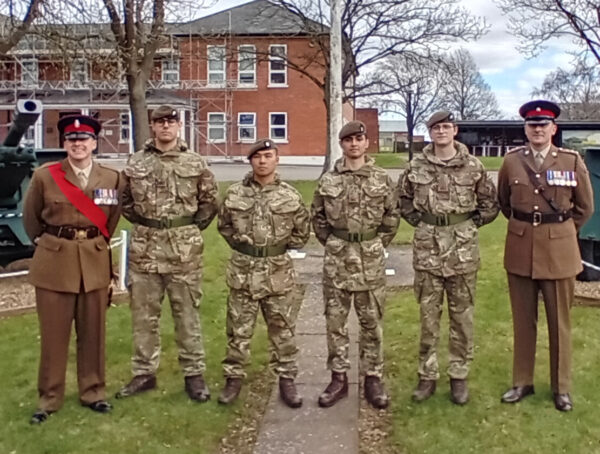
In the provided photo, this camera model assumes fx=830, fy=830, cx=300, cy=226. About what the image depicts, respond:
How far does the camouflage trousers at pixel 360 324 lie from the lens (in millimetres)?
5621

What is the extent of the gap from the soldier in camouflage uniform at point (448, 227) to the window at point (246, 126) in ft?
106

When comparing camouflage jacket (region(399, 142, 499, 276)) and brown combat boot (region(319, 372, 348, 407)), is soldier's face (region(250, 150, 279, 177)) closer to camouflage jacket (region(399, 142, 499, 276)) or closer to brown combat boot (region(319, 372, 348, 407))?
camouflage jacket (region(399, 142, 499, 276))

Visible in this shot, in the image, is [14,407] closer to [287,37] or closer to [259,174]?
[259,174]

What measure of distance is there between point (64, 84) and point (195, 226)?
32839 millimetres

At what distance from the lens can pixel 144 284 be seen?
223 inches

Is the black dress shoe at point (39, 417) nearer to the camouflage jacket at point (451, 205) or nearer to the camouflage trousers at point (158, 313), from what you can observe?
the camouflage trousers at point (158, 313)

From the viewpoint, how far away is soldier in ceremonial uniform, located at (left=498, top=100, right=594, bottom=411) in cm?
545

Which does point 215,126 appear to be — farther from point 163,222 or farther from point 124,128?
point 163,222

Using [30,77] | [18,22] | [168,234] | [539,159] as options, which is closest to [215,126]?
[30,77]

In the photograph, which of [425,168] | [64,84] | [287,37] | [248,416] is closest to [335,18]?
[425,168]

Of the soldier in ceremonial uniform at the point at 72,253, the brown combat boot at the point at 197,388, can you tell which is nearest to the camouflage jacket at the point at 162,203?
the soldier in ceremonial uniform at the point at 72,253

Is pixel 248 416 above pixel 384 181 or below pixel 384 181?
below

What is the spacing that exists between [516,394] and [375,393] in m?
0.96

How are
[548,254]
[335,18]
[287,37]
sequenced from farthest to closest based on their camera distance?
[287,37] < [335,18] < [548,254]
